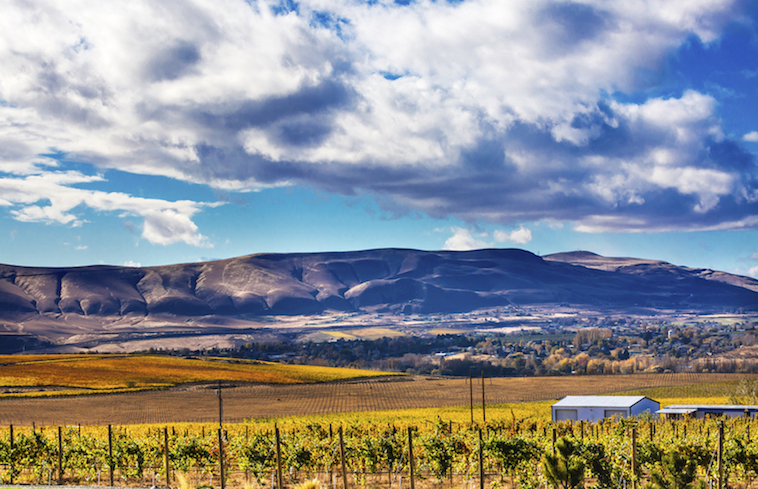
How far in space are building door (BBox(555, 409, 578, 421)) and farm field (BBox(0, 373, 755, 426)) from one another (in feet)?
120

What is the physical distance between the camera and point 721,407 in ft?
210

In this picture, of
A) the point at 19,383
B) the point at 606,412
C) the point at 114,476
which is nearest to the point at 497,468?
the point at 114,476

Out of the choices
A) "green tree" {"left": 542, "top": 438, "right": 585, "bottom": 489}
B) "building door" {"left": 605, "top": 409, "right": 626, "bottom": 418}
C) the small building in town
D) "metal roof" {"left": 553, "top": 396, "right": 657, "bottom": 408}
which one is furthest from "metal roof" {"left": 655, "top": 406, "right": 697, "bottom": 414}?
"green tree" {"left": 542, "top": 438, "right": 585, "bottom": 489}

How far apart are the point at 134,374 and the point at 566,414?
9436cm

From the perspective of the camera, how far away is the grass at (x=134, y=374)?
118m

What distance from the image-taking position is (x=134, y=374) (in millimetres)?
134875

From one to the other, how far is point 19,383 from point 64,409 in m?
29.5

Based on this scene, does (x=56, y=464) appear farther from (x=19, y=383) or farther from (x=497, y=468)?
(x=19, y=383)

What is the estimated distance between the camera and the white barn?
64625mm

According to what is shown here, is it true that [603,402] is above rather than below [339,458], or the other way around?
below

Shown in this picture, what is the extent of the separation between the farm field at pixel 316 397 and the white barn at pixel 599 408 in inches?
1369

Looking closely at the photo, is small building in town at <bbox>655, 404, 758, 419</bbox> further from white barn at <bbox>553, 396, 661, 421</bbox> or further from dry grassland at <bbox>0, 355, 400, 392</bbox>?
dry grassland at <bbox>0, 355, 400, 392</bbox>

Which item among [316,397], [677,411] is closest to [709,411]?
[677,411]

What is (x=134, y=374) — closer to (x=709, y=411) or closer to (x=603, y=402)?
(x=603, y=402)
